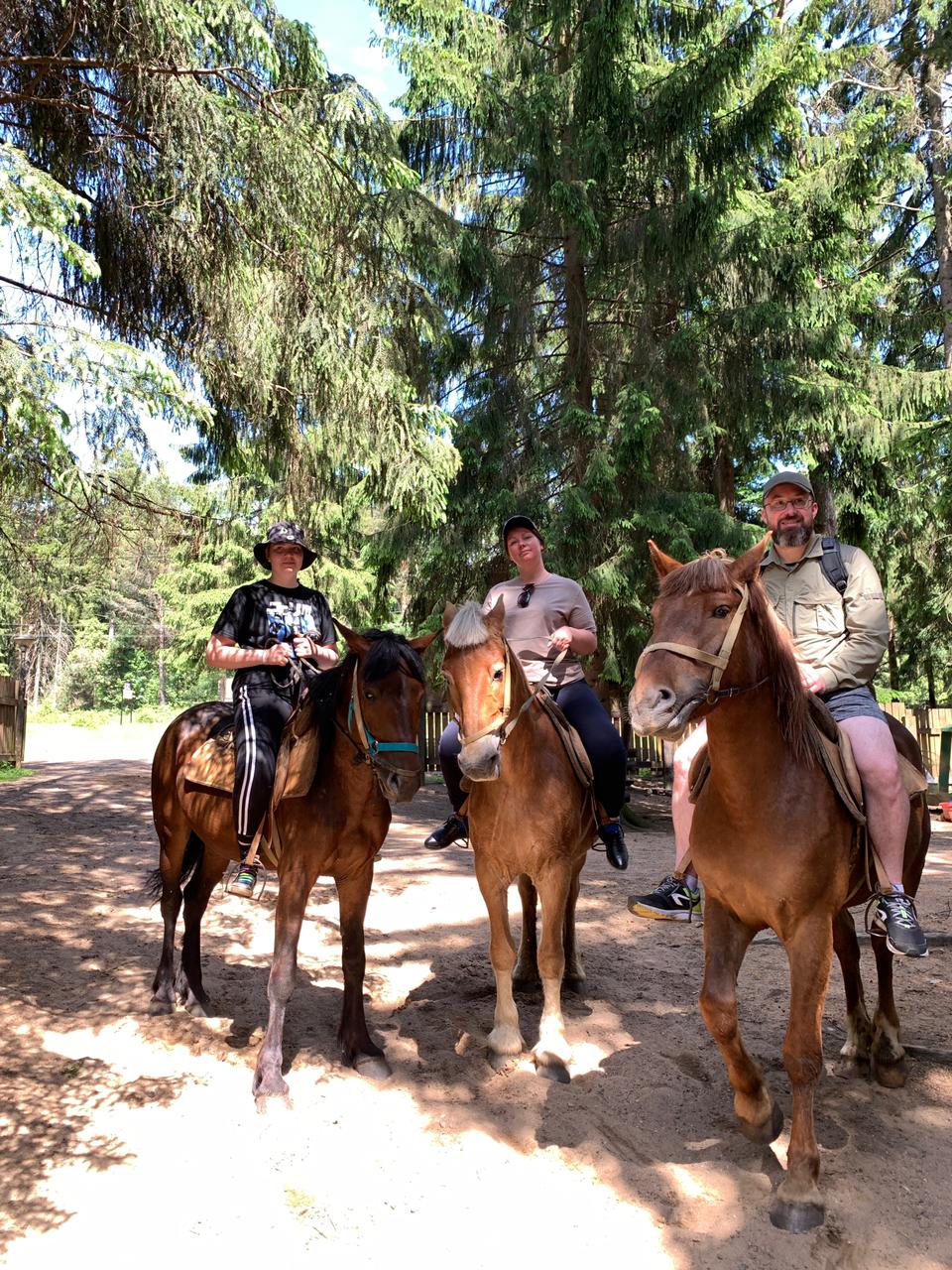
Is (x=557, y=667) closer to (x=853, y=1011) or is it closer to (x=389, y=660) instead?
(x=389, y=660)

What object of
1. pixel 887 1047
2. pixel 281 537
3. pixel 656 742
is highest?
pixel 281 537

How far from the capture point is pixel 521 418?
12.1 metres

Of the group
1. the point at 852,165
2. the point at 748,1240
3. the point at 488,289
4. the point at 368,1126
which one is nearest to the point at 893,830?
the point at 748,1240

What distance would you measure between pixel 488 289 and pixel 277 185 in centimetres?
495

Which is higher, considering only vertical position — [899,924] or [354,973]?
[899,924]

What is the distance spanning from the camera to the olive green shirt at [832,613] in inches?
156

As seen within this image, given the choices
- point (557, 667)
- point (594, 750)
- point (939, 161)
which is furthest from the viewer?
point (939, 161)

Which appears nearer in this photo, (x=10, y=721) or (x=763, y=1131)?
(x=763, y=1131)

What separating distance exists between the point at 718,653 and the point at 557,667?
2.31 metres

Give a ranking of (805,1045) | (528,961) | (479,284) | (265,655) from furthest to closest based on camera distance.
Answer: (479,284) → (528,961) → (265,655) → (805,1045)

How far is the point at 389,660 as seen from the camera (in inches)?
163

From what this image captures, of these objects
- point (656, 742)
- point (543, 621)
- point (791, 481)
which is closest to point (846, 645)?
point (791, 481)

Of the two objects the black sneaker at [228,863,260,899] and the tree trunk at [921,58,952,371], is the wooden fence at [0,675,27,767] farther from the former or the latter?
the tree trunk at [921,58,952,371]

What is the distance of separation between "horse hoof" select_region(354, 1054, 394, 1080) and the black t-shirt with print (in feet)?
6.80
